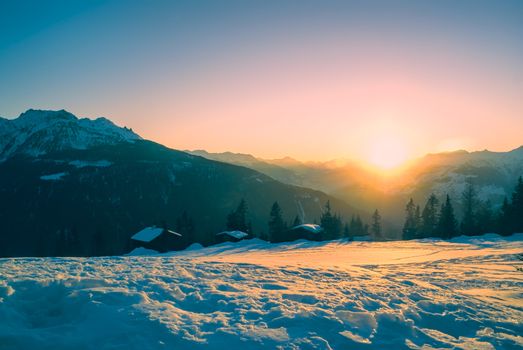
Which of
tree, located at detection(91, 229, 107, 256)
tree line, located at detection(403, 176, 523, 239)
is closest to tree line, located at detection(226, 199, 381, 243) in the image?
tree line, located at detection(403, 176, 523, 239)

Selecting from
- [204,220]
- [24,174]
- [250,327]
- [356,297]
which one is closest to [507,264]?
[356,297]

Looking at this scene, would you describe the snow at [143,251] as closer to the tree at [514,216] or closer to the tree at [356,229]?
the tree at [356,229]

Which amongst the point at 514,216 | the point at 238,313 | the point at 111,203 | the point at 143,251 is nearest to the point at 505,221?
the point at 514,216

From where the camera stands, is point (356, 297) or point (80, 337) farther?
point (356, 297)

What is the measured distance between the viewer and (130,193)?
565 feet

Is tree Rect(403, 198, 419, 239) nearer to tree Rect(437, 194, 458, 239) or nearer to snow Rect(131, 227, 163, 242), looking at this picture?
tree Rect(437, 194, 458, 239)

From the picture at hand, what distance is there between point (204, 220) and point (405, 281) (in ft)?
491

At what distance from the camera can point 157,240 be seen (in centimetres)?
6353

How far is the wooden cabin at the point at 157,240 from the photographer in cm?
6291

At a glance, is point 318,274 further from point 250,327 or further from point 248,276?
point 250,327

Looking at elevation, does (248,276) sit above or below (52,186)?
below

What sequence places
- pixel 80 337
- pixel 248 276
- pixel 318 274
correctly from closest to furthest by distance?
pixel 80 337, pixel 248 276, pixel 318 274

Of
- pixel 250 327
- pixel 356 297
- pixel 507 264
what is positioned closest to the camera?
pixel 250 327

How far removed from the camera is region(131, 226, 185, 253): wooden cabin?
62906mm
